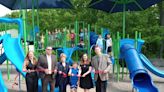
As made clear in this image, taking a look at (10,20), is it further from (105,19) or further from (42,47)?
(105,19)

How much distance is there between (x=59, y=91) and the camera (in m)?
13.2

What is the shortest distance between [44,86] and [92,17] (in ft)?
79.8

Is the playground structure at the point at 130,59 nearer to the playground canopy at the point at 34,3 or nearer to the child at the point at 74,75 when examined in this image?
the child at the point at 74,75

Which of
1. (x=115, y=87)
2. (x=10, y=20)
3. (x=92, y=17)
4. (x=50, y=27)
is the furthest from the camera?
(x=50, y=27)

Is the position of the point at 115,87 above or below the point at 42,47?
below

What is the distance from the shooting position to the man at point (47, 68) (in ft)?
41.3

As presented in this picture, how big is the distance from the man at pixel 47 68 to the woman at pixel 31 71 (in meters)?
0.20

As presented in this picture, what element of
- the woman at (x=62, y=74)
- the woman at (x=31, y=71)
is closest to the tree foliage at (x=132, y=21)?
the woman at (x=62, y=74)

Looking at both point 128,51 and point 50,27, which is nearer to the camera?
point 128,51

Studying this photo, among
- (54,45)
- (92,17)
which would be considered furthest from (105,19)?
(54,45)

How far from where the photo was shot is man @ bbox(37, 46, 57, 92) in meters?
12.6

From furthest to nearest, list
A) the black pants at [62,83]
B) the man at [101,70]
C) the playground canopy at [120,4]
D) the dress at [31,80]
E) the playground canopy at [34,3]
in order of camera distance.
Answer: the playground canopy at [34,3]
the playground canopy at [120,4]
the black pants at [62,83]
the dress at [31,80]
the man at [101,70]

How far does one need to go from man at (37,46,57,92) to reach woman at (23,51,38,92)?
20 centimetres

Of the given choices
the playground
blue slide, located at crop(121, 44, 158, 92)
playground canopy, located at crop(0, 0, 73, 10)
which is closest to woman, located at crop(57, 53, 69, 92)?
the playground
